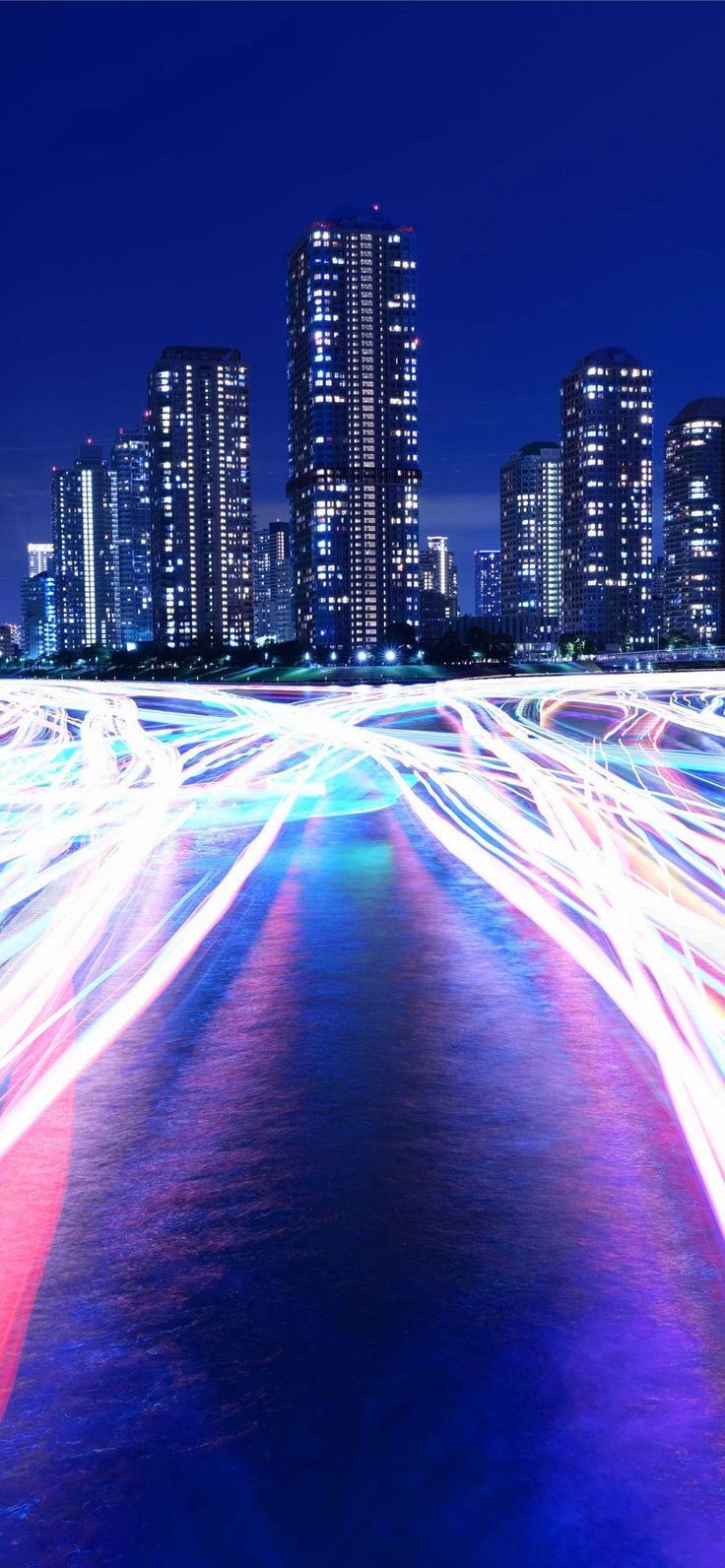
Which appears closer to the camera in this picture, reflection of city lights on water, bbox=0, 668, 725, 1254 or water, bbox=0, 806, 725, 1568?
water, bbox=0, 806, 725, 1568

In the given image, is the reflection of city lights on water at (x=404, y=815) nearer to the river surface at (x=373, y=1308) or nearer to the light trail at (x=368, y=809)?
the light trail at (x=368, y=809)

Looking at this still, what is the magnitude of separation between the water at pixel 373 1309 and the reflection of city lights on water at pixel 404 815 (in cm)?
34

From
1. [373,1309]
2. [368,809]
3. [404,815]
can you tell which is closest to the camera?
[373,1309]

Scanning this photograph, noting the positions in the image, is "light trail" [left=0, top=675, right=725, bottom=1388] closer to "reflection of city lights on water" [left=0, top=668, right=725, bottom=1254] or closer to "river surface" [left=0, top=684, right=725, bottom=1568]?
"reflection of city lights on water" [left=0, top=668, right=725, bottom=1254]

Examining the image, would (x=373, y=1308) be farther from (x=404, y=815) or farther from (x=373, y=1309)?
(x=404, y=815)

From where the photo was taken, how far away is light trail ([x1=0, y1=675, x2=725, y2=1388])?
21.3ft

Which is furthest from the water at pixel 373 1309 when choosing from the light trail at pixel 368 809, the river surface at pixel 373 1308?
the light trail at pixel 368 809

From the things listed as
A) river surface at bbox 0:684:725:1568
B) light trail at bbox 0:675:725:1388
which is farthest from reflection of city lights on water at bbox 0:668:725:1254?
river surface at bbox 0:684:725:1568

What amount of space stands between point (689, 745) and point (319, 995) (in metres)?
17.7

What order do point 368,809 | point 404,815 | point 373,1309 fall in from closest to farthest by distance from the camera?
point 373,1309, point 404,815, point 368,809

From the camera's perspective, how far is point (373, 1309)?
3.75 meters

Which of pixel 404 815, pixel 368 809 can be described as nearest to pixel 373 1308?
pixel 404 815

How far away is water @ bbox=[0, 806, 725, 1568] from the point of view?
2.86 metres

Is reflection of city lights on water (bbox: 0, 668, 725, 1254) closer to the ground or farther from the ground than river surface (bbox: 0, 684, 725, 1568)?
farther from the ground
